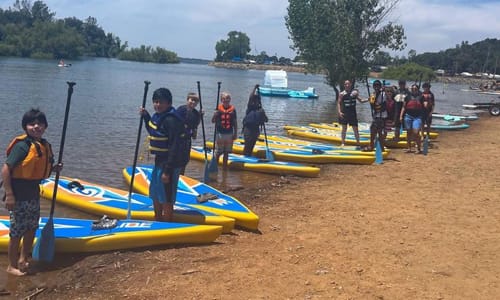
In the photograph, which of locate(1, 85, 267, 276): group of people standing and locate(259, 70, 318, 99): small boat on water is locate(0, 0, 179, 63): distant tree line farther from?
locate(1, 85, 267, 276): group of people standing

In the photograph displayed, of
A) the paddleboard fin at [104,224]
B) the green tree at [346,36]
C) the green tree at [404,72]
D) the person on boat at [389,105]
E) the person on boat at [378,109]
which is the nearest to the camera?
the paddleboard fin at [104,224]

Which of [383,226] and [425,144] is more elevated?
[425,144]

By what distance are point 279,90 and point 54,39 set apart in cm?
7948

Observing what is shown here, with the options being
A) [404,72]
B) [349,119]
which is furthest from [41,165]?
[404,72]

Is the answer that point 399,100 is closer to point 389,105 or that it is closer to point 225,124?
point 389,105

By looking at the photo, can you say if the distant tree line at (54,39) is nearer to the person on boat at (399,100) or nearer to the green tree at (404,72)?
the green tree at (404,72)

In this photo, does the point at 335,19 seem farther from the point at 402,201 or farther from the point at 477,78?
the point at 477,78

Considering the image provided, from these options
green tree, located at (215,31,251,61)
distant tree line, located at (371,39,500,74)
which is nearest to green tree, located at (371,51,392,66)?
distant tree line, located at (371,39,500,74)

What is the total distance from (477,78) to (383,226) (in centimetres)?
13914

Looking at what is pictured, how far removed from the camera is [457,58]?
151 metres

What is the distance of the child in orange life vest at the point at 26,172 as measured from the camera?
192 inches

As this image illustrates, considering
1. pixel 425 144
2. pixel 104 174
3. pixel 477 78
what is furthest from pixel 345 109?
pixel 477 78

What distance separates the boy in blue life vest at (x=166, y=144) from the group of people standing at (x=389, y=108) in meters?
7.19

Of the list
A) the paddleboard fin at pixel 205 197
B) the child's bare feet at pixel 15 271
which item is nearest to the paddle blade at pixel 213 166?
the paddleboard fin at pixel 205 197
